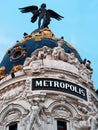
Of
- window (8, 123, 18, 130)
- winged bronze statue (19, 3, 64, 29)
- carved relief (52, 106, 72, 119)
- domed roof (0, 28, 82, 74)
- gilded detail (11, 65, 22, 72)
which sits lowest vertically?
window (8, 123, 18, 130)

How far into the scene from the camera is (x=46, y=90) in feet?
110

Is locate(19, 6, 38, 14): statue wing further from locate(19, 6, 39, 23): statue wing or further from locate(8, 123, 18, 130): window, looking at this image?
locate(8, 123, 18, 130): window

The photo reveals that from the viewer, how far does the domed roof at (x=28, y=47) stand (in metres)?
37.9

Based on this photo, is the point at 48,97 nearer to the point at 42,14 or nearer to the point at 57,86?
the point at 57,86

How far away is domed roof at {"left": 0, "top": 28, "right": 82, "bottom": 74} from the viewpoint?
37906 mm

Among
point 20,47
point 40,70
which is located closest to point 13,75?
point 40,70

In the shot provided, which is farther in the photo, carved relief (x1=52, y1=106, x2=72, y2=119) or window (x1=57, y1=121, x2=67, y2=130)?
carved relief (x1=52, y1=106, x2=72, y2=119)

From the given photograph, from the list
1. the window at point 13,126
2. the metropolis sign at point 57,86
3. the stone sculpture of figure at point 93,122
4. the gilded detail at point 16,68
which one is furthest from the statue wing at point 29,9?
the stone sculpture of figure at point 93,122

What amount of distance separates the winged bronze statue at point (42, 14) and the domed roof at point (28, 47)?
3.41 m

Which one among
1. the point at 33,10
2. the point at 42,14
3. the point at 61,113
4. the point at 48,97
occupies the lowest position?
the point at 61,113

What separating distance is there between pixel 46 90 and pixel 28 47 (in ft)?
20.5

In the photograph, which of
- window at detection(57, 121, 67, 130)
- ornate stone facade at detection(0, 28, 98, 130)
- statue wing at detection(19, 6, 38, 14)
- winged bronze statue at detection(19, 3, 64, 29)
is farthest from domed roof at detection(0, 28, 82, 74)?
window at detection(57, 121, 67, 130)

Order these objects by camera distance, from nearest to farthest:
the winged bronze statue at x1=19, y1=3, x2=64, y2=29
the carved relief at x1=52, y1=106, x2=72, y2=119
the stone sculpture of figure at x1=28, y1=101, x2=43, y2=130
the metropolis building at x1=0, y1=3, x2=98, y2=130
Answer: the stone sculpture of figure at x1=28, y1=101, x2=43, y2=130, the metropolis building at x1=0, y1=3, x2=98, y2=130, the carved relief at x1=52, y1=106, x2=72, y2=119, the winged bronze statue at x1=19, y1=3, x2=64, y2=29

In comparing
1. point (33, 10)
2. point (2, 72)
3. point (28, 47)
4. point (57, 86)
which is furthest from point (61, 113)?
point (33, 10)
